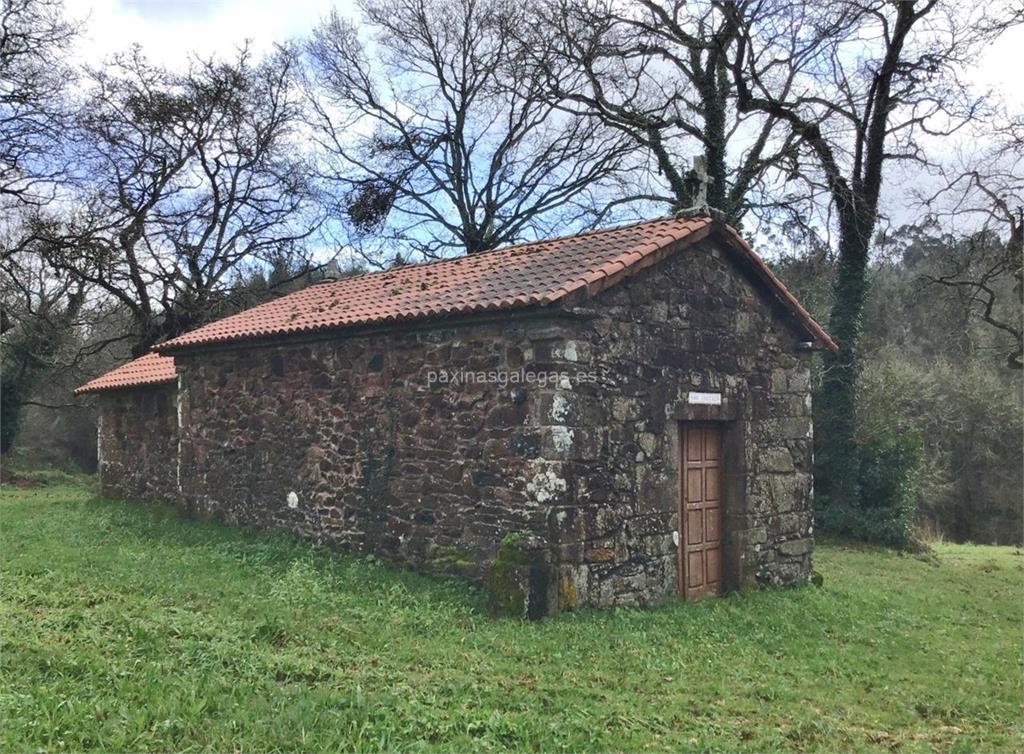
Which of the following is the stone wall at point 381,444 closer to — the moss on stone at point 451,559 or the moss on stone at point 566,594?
the moss on stone at point 451,559

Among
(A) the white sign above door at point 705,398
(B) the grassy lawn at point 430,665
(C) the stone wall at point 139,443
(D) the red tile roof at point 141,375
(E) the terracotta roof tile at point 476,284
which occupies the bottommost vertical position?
(B) the grassy lawn at point 430,665

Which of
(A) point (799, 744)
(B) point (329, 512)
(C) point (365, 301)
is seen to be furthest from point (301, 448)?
(A) point (799, 744)

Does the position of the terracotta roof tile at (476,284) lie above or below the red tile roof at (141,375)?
above

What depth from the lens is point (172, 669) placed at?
18.3 ft

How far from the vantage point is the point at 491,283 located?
30.9 ft

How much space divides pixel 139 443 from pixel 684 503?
10.9 m

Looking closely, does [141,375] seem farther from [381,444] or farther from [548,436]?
[548,436]

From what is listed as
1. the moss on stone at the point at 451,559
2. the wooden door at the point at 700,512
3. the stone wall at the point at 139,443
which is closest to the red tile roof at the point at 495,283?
the wooden door at the point at 700,512

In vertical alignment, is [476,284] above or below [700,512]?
above

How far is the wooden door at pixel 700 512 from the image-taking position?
377 inches

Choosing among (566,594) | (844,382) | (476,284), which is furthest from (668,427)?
(844,382)

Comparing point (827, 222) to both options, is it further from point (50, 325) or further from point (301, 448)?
point (50, 325)

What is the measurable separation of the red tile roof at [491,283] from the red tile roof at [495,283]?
1 centimetres

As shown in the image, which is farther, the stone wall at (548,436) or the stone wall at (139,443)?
the stone wall at (139,443)
